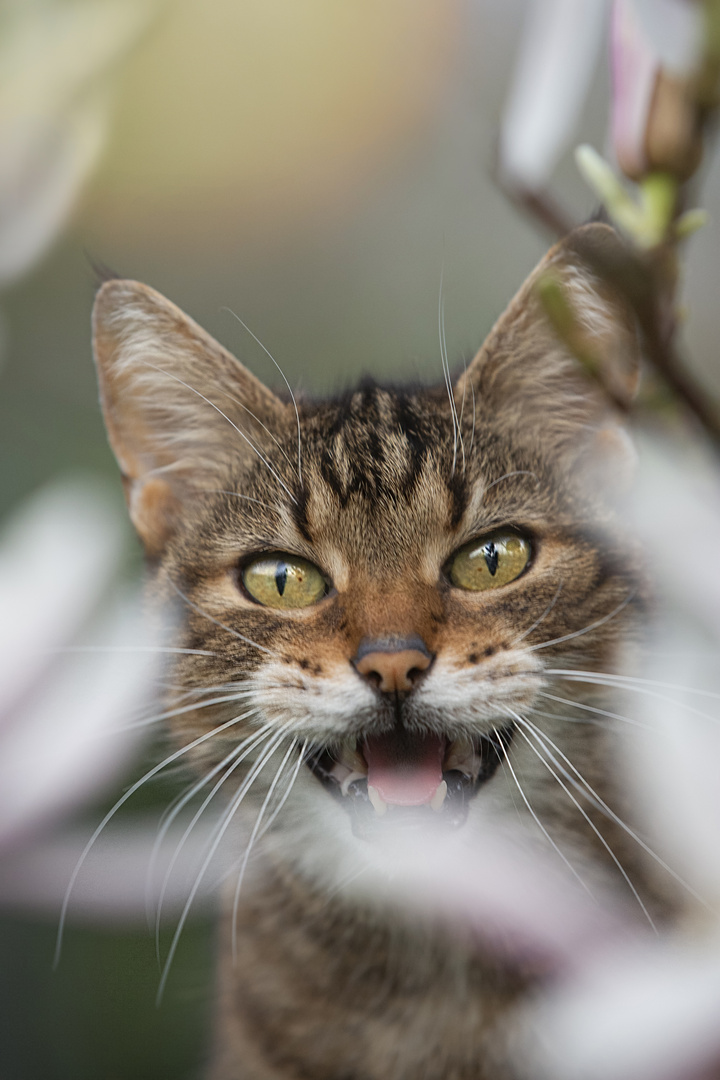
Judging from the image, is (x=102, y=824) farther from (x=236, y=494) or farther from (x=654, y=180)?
(x=654, y=180)

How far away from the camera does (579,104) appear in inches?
12.7

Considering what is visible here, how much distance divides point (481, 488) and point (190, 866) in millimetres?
232

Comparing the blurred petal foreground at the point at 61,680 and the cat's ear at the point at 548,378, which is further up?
the cat's ear at the point at 548,378

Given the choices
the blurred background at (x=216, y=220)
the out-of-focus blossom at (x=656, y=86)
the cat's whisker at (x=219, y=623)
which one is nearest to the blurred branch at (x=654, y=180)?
the out-of-focus blossom at (x=656, y=86)

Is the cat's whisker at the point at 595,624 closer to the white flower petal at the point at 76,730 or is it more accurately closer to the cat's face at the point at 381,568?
the cat's face at the point at 381,568

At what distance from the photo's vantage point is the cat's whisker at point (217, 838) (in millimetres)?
373

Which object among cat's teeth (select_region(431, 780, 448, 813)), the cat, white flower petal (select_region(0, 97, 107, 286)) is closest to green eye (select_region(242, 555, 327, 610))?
the cat

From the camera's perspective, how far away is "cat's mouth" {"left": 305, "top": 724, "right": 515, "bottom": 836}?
0.33m

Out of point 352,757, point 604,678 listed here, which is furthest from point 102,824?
point 604,678

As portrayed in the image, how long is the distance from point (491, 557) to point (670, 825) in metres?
0.13

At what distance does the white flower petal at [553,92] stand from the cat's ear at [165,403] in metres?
0.17

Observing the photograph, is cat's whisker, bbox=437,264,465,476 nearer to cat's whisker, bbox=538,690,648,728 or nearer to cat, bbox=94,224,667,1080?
cat, bbox=94,224,667,1080

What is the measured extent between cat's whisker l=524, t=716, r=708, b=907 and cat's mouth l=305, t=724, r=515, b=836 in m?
0.02

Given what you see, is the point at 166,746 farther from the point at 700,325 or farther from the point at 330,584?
the point at 700,325
